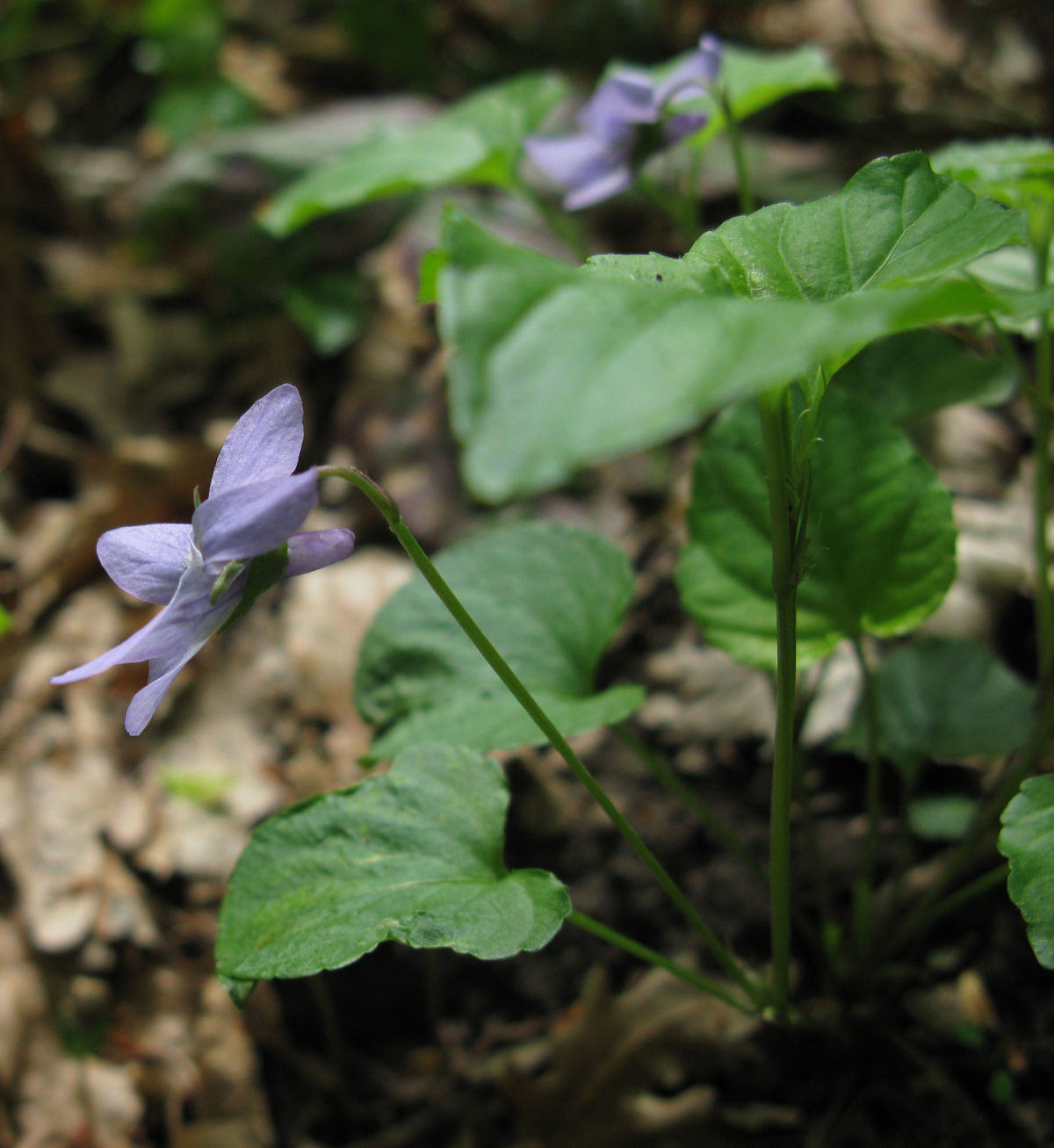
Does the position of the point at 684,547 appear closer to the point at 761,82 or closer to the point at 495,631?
the point at 495,631

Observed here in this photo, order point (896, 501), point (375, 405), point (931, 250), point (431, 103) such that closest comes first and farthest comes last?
point (931, 250) → point (896, 501) → point (375, 405) → point (431, 103)

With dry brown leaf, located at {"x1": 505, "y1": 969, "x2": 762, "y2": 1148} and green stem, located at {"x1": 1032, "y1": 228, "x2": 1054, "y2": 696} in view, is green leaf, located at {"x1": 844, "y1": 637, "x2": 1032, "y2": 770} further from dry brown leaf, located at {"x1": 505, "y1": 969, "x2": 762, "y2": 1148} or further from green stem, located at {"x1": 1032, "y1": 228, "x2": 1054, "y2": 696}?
dry brown leaf, located at {"x1": 505, "y1": 969, "x2": 762, "y2": 1148}

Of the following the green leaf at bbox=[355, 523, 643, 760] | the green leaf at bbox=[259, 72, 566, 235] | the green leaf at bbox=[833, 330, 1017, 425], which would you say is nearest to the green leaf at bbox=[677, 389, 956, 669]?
the green leaf at bbox=[355, 523, 643, 760]

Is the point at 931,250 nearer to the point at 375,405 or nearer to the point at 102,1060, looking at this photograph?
the point at 102,1060

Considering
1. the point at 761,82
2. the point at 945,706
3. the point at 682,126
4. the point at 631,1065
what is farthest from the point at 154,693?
the point at 761,82

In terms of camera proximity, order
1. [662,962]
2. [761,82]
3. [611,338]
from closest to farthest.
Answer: [611,338]
[662,962]
[761,82]

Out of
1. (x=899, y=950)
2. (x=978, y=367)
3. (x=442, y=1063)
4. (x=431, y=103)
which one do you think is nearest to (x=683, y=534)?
(x=978, y=367)

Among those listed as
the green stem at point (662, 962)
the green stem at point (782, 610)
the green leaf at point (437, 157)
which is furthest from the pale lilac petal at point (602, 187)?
the green stem at point (662, 962)
